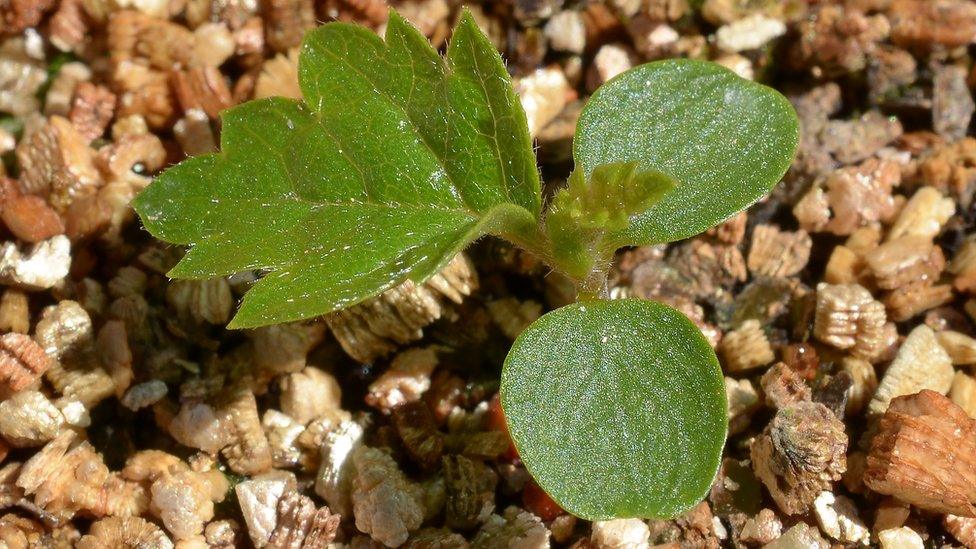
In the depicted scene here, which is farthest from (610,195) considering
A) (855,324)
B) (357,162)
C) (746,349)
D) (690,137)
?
(855,324)

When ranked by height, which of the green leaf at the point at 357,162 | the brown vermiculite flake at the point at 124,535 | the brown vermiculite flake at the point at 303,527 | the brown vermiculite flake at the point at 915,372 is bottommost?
the brown vermiculite flake at the point at 915,372

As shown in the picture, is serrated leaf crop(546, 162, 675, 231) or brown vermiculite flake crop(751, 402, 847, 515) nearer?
serrated leaf crop(546, 162, 675, 231)

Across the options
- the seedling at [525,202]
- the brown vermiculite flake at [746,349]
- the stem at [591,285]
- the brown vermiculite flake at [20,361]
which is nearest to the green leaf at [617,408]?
the seedling at [525,202]

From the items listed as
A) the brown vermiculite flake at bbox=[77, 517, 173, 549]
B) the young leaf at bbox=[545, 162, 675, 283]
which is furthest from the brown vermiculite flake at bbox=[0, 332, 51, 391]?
the young leaf at bbox=[545, 162, 675, 283]

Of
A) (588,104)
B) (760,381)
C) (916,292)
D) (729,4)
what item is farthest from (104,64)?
(916,292)

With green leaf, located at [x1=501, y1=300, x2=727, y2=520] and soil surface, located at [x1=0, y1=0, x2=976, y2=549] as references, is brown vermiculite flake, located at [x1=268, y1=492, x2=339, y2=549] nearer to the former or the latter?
soil surface, located at [x1=0, y1=0, x2=976, y2=549]

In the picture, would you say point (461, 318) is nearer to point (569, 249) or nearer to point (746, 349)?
point (569, 249)

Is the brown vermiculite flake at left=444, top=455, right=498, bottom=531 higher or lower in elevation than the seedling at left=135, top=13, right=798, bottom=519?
lower

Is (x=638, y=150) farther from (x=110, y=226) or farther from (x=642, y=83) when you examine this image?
(x=110, y=226)

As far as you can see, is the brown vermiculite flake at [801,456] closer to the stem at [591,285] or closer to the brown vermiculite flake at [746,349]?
the brown vermiculite flake at [746,349]
